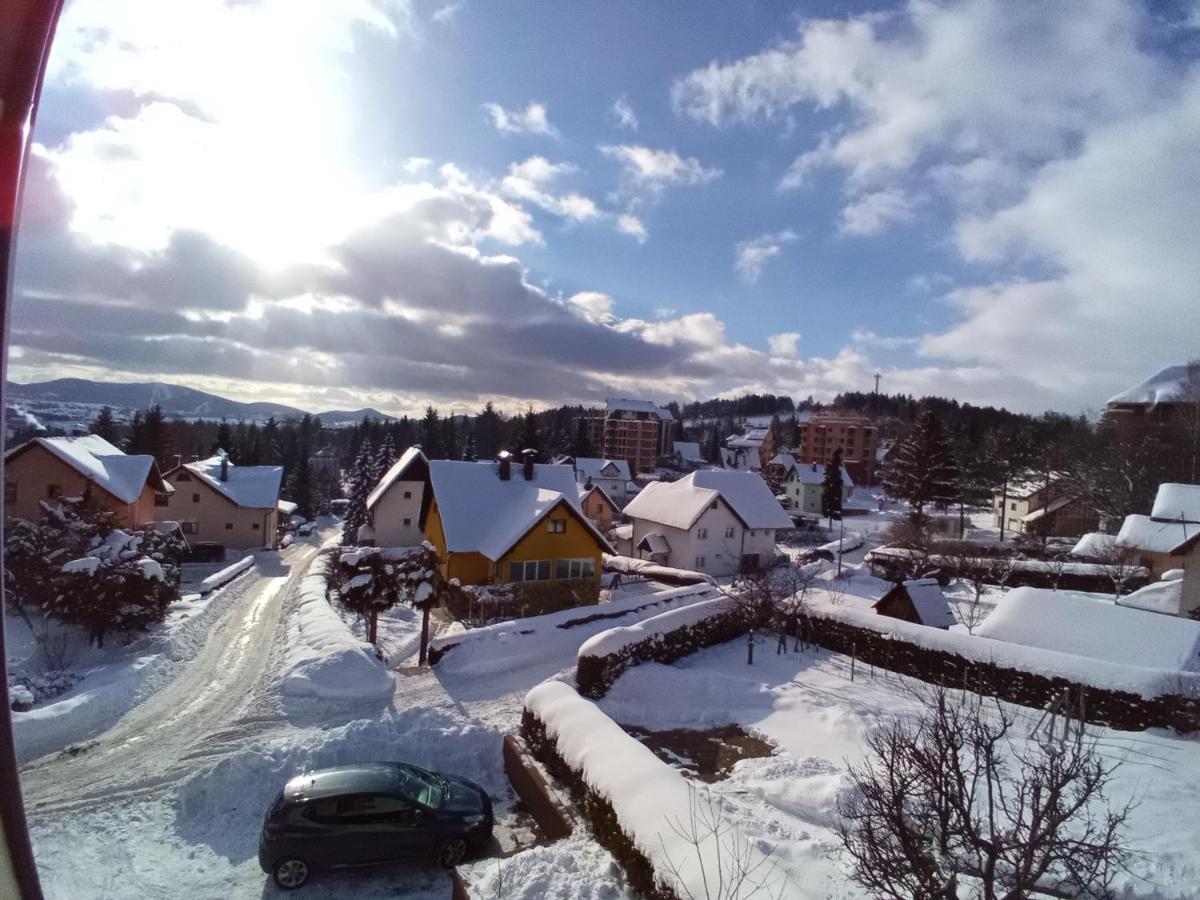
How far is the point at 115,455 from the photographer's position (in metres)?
25.2

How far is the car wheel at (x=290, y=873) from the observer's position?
7.42 m

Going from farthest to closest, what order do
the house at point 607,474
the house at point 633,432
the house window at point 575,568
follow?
the house at point 633,432, the house at point 607,474, the house window at point 575,568

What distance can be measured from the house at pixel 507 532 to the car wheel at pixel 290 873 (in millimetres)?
14645

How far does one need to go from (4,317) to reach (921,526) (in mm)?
45649

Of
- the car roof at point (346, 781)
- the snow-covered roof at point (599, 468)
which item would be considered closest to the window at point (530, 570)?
the car roof at point (346, 781)

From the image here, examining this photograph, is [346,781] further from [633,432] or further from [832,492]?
[633,432]

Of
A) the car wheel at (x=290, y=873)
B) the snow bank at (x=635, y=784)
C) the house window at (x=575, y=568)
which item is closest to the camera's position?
the snow bank at (x=635, y=784)

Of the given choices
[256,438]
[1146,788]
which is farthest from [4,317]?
[256,438]

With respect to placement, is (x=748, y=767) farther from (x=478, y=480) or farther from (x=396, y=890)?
(x=478, y=480)

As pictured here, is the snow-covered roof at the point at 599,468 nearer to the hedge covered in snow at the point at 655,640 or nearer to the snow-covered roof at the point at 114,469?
the snow-covered roof at the point at 114,469

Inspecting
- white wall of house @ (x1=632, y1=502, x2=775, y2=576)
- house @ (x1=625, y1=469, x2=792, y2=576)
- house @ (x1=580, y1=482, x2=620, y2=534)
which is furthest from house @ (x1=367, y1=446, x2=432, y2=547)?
white wall of house @ (x1=632, y1=502, x2=775, y2=576)

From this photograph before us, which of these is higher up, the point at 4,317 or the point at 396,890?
the point at 4,317

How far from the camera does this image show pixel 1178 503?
85.4ft

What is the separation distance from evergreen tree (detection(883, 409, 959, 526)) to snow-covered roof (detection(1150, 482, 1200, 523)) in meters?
16.4
